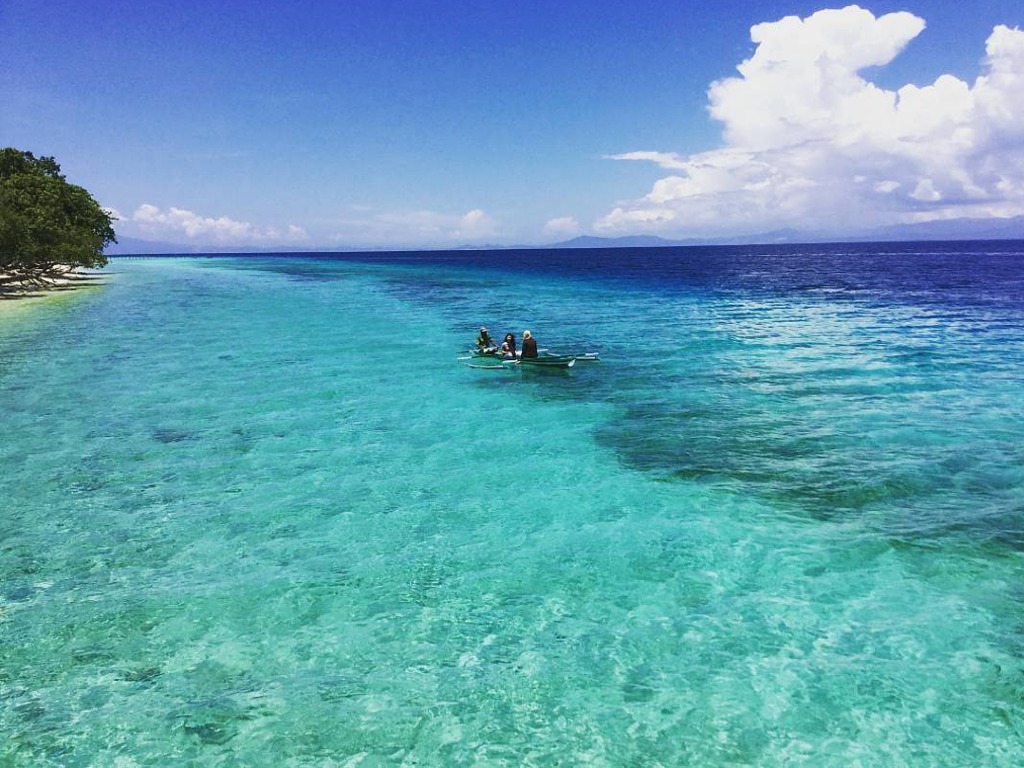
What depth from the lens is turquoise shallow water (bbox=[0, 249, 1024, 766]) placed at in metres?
7.42

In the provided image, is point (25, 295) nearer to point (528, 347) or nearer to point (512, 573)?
point (528, 347)

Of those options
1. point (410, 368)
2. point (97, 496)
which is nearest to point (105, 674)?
point (97, 496)

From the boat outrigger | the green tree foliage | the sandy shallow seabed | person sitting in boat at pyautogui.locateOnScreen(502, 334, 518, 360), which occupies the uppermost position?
the green tree foliage

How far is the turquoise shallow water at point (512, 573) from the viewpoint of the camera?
24.3 ft

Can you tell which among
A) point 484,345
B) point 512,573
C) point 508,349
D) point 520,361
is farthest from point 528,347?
point 512,573

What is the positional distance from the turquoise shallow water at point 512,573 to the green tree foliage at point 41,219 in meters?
44.3

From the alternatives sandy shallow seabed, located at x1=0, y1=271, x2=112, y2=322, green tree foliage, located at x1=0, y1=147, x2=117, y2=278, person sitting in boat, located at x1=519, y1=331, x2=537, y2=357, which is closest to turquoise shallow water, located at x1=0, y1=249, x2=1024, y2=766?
person sitting in boat, located at x1=519, y1=331, x2=537, y2=357

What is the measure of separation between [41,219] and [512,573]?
71262 mm

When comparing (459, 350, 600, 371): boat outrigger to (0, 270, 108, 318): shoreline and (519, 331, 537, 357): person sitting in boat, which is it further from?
(0, 270, 108, 318): shoreline

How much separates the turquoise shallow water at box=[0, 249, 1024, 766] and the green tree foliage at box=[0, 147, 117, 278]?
44299 mm

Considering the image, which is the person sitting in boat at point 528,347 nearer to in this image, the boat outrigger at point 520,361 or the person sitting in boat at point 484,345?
the boat outrigger at point 520,361

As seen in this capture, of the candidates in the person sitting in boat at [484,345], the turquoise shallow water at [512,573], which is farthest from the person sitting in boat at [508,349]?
the turquoise shallow water at [512,573]

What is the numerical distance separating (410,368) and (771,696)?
23804mm

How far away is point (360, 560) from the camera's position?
37.3 feet
